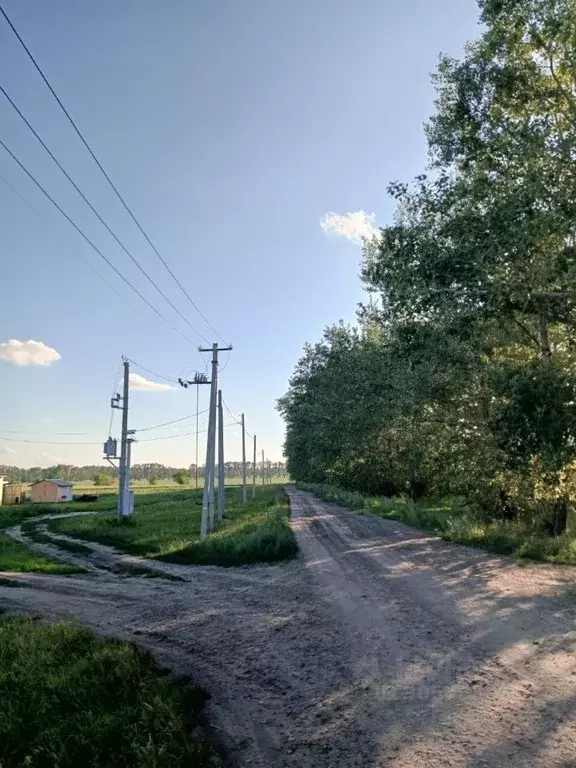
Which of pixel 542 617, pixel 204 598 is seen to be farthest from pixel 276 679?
pixel 204 598

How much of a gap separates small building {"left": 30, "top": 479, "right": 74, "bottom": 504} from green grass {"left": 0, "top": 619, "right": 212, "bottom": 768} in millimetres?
82714

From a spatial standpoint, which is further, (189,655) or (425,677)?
(189,655)

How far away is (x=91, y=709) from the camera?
266 inches

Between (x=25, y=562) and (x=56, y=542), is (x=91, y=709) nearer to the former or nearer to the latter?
(x=25, y=562)

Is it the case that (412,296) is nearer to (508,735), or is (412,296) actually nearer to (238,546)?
(238,546)

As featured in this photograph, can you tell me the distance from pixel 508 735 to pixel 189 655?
5148mm

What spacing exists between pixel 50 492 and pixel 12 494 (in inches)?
213

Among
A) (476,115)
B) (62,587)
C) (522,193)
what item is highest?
(476,115)

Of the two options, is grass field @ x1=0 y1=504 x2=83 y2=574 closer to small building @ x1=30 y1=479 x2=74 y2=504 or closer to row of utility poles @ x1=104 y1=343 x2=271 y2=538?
row of utility poles @ x1=104 y1=343 x2=271 y2=538

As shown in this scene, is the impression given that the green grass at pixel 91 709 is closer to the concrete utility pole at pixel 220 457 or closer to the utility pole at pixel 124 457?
the concrete utility pole at pixel 220 457

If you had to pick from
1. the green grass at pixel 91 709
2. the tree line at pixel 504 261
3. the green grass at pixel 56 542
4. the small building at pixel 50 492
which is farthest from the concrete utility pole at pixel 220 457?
the small building at pixel 50 492

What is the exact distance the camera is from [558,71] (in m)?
14.4

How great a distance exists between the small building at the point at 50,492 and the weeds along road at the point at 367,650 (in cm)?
7547

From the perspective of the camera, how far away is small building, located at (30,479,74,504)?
84812 millimetres
